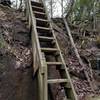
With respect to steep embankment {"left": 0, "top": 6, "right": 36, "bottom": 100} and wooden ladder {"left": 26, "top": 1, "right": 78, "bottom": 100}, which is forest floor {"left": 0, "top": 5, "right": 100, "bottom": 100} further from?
wooden ladder {"left": 26, "top": 1, "right": 78, "bottom": 100}

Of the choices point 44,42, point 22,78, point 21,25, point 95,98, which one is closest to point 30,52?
point 44,42

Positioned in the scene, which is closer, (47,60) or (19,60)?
(19,60)

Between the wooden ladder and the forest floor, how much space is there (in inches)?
14.0

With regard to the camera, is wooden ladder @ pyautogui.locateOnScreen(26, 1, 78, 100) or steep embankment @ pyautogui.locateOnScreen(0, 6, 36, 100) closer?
wooden ladder @ pyautogui.locateOnScreen(26, 1, 78, 100)

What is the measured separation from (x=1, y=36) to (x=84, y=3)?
180 inches

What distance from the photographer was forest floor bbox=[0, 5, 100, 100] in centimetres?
478

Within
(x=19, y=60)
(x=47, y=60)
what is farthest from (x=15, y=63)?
(x=47, y=60)

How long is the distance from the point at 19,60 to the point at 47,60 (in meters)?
0.74

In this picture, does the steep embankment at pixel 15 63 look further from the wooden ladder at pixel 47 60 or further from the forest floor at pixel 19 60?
the wooden ladder at pixel 47 60

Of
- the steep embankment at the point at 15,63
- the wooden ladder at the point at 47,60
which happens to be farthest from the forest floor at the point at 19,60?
the wooden ladder at the point at 47,60

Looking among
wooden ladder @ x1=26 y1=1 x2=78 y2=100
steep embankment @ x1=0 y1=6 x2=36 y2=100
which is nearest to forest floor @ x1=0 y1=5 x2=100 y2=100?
steep embankment @ x1=0 y1=6 x2=36 y2=100

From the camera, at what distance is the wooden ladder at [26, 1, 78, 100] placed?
4.21 m

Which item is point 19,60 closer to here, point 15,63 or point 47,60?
point 15,63

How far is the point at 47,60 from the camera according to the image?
5.46 m
